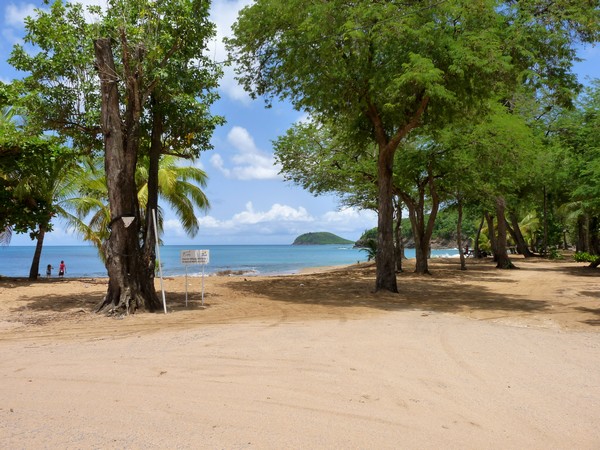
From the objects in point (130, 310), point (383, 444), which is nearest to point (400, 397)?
point (383, 444)

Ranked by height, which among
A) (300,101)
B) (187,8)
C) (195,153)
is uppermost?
(187,8)

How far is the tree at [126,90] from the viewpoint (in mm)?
10273

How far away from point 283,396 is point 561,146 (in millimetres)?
25790

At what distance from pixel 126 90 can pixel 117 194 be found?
107 inches

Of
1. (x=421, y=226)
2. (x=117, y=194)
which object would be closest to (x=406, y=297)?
(x=117, y=194)

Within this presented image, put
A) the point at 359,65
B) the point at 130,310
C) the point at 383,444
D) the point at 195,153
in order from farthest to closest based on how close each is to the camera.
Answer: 1. the point at 195,153
2. the point at 359,65
3. the point at 130,310
4. the point at 383,444

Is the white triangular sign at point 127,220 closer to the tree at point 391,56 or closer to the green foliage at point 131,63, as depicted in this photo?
the green foliage at point 131,63

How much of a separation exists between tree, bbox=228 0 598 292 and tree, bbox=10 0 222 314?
7.00ft

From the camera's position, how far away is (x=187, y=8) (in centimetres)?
1074

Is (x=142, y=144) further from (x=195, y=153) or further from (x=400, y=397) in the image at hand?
(x=400, y=397)

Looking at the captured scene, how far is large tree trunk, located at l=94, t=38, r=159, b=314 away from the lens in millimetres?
10203

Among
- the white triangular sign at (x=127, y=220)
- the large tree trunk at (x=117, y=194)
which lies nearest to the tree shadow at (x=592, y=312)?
the large tree trunk at (x=117, y=194)

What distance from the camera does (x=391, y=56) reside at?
38.7 feet

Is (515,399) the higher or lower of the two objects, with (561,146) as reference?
lower
